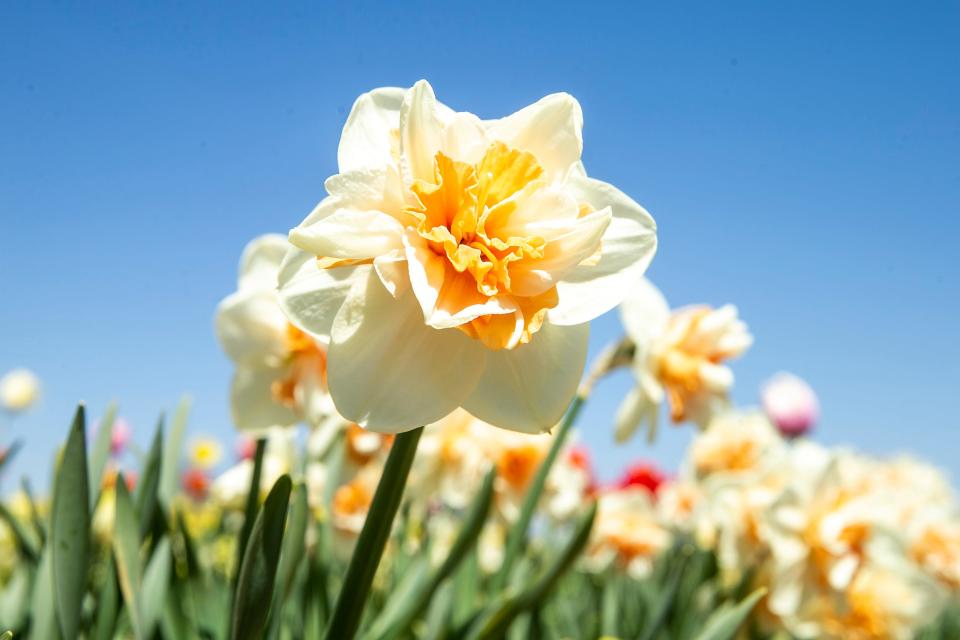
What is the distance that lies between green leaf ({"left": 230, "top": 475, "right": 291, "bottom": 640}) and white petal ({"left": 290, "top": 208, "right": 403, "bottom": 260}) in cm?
24

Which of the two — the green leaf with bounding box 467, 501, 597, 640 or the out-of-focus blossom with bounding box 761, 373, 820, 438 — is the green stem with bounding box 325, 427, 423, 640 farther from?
the out-of-focus blossom with bounding box 761, 373, 820, 438

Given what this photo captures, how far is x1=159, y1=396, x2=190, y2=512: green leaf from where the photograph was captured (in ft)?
5.40

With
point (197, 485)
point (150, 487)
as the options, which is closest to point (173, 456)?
point (150, 487)

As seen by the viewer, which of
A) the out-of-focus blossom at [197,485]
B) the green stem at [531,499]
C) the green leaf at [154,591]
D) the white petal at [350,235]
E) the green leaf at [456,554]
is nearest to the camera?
the white petal at [350,235]

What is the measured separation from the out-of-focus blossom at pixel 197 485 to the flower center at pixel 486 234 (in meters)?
3.91

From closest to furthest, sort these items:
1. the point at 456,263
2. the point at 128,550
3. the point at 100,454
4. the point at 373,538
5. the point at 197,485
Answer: the point at 456,263 < the point at 373,538 < the point at 128,550 < the point at 100,454 < the point at 197,485

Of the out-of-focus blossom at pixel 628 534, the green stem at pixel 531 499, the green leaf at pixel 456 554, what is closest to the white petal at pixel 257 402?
the green leaf at pixel 456 554

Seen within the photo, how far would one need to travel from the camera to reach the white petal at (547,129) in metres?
0.92

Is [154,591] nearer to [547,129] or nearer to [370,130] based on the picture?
[370,130]

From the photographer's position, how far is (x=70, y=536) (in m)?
1.09

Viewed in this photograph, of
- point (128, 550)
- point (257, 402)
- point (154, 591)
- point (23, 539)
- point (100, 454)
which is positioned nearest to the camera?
point (128, 550)

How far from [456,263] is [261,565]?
0.38 meters

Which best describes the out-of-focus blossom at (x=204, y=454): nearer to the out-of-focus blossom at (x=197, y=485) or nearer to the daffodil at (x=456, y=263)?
the out-of-focus blossom at (x=197, y=485)

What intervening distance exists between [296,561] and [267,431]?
0.35 m
